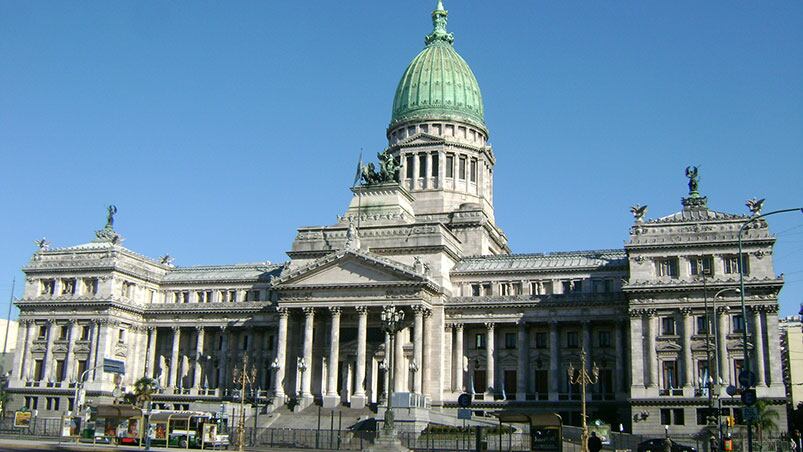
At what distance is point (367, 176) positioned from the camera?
4434 inches

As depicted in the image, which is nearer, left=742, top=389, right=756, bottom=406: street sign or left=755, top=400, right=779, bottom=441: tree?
left=742, top=389, right=756, bottom=406: street sign

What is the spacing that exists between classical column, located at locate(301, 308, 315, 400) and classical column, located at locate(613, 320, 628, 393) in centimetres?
3172

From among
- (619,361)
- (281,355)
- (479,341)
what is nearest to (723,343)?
(619,361)

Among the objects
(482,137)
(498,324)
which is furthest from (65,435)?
(482,137)

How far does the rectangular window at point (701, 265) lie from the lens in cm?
8925

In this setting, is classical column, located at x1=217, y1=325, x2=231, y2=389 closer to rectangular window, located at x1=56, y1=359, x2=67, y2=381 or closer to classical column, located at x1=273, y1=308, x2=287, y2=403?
classical column, located at x1=273, y1=308, x2=287, y2=403

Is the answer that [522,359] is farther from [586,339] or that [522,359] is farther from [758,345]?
[758,345]

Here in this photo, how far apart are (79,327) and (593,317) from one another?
6032 centimetres

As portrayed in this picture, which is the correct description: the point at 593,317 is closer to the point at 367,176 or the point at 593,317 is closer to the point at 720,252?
the point at 720,252

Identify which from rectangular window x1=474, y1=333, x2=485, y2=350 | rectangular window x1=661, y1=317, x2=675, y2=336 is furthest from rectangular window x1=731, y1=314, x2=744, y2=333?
rectangular window x1=474, y1=333, x2=485, y2=350

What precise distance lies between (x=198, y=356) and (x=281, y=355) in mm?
17270

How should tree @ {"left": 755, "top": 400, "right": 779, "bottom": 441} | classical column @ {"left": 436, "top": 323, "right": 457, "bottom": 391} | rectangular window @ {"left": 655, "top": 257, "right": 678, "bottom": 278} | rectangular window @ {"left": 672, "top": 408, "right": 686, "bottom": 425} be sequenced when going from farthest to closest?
1. classical column @ {"left": 436, "top": 323, "right": 457, "bottom": 391}
2. rectangular window @ {"left": 655, "top": 257, "right": 678, "bottom": 278}
3. rectangular window @ {"left": 672, "top": 408, "right": 686, "bottom": 425}
4. tree @ {"left": 755, "top": 400, "right": 779, "bottom": 441}

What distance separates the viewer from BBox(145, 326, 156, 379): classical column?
11144 centimetres

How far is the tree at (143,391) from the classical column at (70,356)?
29.6 feet
